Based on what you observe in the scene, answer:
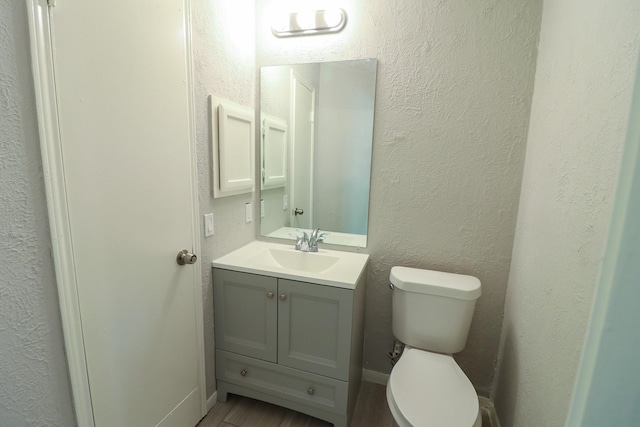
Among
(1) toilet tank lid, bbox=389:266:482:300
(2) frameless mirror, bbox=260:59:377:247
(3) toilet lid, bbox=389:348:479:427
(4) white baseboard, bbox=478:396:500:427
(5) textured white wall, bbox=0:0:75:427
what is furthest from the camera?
(2) frameless mirror, bbox=260:59:377:247

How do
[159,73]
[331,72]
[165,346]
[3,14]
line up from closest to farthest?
1. [3,14]
2. [159,73]
3. [165,346]
4. [331,72]

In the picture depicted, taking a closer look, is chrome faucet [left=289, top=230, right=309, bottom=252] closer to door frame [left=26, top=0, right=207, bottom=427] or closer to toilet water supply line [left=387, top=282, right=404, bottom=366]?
toilet water supply line [left=387, top=282, right=404, bottom=366]

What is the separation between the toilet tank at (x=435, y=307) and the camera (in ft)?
4.66

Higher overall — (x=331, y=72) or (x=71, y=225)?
(x=331, y=72)

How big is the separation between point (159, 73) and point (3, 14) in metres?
0.45

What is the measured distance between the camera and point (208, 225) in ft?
4.83

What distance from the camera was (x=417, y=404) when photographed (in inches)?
43.6

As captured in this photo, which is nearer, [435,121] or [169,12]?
[169,12]

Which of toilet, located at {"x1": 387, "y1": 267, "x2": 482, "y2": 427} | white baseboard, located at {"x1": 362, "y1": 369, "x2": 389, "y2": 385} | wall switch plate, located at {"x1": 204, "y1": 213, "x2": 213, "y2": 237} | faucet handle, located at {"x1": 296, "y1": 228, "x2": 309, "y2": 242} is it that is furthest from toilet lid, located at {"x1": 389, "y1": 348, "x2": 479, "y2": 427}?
wall switch plate, located at {"x1": 204, "y1": 213, "x2": 213, "y2": 237}

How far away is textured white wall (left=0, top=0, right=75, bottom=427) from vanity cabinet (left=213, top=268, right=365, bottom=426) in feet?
2.46

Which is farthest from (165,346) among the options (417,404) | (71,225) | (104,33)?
(104,33)

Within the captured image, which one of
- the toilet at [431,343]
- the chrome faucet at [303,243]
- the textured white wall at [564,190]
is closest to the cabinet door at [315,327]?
the toilet at [431,343]

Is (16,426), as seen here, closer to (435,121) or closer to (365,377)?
(365,377)

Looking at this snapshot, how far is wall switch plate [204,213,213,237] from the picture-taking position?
145 cm
